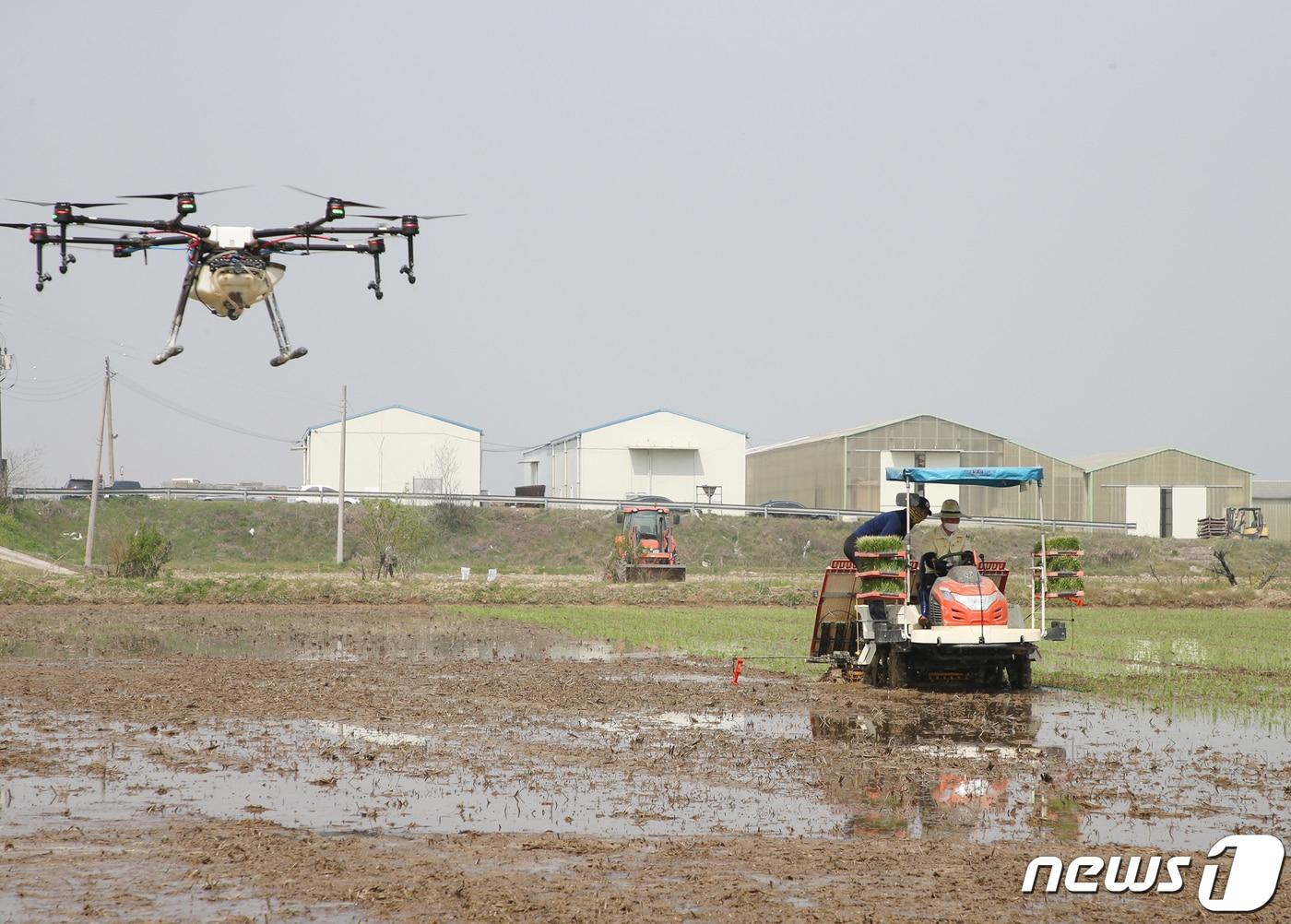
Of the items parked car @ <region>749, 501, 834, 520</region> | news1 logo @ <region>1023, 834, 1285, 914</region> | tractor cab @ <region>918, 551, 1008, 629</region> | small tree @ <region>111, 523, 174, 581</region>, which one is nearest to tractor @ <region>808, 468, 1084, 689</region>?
tractor cab @ <region>918, 551, 1008, 629</region>

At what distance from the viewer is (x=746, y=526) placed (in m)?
64.3

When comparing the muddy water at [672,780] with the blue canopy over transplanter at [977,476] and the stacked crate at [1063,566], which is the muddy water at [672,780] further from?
the blue canopy over transplanter at [977,476]

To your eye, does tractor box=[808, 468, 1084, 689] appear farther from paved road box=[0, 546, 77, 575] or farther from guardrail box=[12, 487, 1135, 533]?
guardrail box=[12, 487, 1135, 533]

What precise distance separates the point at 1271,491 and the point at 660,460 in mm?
40679

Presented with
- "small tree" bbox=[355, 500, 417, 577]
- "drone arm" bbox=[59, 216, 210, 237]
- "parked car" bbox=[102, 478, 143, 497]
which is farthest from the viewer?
"parked car" bbox=[102, 478, 143, 497]

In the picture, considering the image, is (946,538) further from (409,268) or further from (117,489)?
(117,489)

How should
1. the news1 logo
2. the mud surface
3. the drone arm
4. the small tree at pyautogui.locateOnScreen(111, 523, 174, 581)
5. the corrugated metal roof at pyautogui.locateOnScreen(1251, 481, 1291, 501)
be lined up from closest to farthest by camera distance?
1. the news1 logo
2. the mud surface
3. the drone arm
4. the small tree at pyautogui.locateOnScreen(111, 523, 174, 581)
5. the corrugated metal roof at pyautogui.locateOnScreen(1251, 481, 1291, 501)

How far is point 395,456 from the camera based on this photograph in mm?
72062

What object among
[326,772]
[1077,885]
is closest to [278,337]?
[326,772]

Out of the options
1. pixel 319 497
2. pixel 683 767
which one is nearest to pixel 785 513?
pixel 319 497

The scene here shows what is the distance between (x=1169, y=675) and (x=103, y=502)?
5401 centimetres

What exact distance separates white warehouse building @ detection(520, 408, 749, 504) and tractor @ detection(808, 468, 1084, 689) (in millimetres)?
55221

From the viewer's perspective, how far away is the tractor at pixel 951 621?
600 inches

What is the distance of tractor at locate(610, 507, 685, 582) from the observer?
42.3 meters
